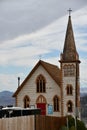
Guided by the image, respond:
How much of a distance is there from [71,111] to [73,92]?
8.52 ft

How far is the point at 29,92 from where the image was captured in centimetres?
8519

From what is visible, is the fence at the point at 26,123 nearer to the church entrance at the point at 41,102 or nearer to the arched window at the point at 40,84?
the church entrance at the point at 41,102

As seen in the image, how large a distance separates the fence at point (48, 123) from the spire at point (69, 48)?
33128mm

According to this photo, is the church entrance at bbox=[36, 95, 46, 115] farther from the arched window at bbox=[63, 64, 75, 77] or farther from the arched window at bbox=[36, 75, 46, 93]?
the arched window at bbox=[63, 64, 75, 77]

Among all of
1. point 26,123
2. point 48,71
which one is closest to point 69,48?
point 48,71

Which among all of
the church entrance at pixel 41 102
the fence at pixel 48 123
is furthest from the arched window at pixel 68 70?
the fence at pixel 48 123

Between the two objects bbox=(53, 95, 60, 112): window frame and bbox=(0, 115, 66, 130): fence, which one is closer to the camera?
bbox=(0, 115, 66, 130): fence

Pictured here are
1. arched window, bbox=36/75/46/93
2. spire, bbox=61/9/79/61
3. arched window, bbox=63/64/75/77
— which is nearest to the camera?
spire, bbox=61/9/79/61

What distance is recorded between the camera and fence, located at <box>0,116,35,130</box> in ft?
126

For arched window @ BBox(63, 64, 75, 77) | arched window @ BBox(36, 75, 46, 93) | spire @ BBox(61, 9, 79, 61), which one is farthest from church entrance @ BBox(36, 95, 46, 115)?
spire @ BBox(61, 9, 79, 61)

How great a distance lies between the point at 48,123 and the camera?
42.1 meters

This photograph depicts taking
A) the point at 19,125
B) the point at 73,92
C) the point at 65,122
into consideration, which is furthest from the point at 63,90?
the point at 19,125

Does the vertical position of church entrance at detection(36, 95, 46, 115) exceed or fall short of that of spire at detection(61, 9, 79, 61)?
it falls short

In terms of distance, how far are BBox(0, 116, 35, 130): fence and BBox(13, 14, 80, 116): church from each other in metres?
41.6
